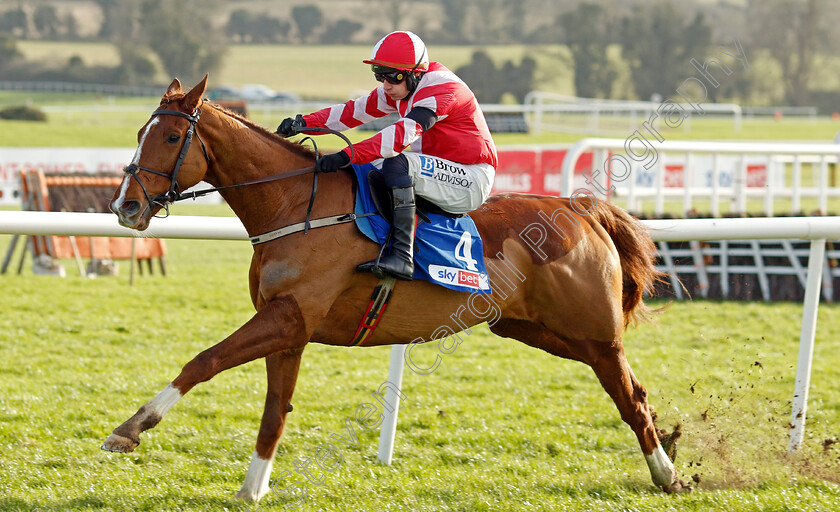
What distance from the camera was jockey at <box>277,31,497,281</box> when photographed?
12.3ft

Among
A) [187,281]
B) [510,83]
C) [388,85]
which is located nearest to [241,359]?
[388,85]

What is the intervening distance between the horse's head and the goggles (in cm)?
81

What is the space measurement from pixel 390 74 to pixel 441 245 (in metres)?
0.81

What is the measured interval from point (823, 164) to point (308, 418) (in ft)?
25.1

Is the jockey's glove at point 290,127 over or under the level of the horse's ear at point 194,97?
under

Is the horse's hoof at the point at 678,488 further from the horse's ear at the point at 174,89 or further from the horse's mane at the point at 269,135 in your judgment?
the horse's ear at the point at 174,89

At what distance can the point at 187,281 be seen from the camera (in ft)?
33.9

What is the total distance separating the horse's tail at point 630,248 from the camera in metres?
4.57

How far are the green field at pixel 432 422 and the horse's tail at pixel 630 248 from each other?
69 cm

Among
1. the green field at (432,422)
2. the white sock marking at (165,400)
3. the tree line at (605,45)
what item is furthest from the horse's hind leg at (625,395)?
the tree line at (605,45)

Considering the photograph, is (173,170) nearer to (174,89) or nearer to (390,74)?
(174,89)

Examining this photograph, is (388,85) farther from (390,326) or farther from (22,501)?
(22,501)

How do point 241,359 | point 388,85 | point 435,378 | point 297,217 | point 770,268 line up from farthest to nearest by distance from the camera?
point 770,268 → point 435,378 → point 388,85 → point 297,217 → point 241,359

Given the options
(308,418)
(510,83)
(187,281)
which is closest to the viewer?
(308,418)
